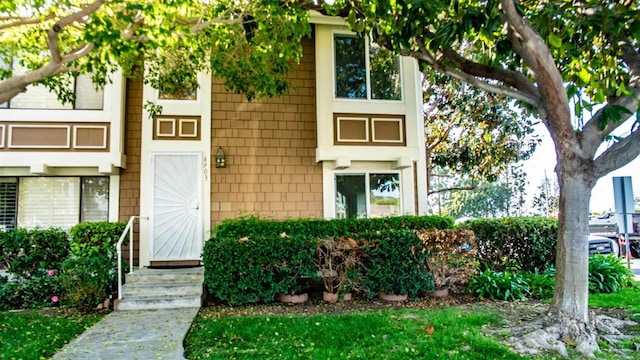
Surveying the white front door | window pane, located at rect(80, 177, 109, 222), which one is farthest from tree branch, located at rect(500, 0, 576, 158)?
window pane, located at rect(80, 177, 109, 222)

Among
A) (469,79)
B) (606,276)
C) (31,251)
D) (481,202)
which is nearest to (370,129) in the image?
(469,79)

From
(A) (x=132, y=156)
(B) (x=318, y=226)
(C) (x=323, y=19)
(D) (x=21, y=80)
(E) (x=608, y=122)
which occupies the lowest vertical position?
(B) (x=318, y=226)

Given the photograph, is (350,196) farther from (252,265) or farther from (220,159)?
(252,265)

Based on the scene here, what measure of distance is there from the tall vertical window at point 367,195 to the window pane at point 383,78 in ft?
6.10

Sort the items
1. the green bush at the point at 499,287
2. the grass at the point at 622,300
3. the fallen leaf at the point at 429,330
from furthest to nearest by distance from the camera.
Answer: the green bush at the point at 499,287 < the grass at the point at 622,300 < the fallen leaf at the point at 429,330

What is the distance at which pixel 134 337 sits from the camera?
15.1 feet

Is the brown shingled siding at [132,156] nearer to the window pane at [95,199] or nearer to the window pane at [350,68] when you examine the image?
the window pane at [95,199]

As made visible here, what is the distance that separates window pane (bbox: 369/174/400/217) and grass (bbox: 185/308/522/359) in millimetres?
2962

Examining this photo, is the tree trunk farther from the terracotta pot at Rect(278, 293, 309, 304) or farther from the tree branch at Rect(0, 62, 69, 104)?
the tree branch at Rect(0, 62, 69, 104)

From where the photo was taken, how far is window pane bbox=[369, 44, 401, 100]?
8.39 meters

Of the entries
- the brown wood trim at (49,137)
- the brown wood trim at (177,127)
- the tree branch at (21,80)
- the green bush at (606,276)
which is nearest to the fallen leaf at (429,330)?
the green bush at (606,276)

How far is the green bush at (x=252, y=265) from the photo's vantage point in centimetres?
598

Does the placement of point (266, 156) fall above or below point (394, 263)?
above

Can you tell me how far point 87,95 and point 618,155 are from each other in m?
9.12
